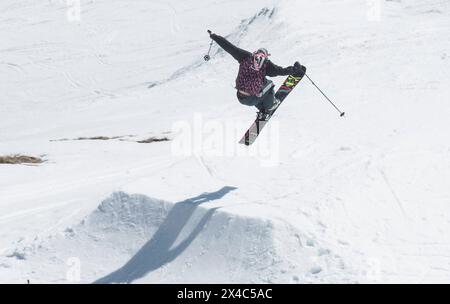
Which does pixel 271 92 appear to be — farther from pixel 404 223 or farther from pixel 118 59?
pixel 118 59

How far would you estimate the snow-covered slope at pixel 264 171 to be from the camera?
35.2ft

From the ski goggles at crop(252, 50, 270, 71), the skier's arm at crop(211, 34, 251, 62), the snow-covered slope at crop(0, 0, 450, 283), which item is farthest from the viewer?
the skier's arm at crop(211, 34, 251, 62)

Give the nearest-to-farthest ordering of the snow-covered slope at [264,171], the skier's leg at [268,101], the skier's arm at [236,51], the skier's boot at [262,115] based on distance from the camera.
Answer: the snow-covered slope at [264,171], the skier's arm at [236,51], the skier's leg at [268,101], the skier's boot at [262,115]

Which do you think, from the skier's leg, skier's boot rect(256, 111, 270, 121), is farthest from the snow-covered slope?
the skier's leg

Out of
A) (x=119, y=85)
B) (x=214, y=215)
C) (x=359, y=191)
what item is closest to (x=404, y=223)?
(x=359, y=191)

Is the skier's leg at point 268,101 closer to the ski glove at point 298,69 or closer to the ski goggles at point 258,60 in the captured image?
the ski glove at point 298,69

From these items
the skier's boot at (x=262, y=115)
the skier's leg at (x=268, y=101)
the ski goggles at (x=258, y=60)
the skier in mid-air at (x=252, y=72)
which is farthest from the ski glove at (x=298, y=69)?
the skier's boot at (x=262, y=115)

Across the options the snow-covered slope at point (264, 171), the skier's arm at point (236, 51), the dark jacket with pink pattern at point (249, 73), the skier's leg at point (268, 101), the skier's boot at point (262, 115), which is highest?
the skier's arm at point (236, 51)

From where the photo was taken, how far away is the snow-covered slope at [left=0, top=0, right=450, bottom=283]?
35.2 ft

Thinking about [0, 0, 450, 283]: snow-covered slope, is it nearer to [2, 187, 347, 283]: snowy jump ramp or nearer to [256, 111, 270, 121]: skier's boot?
[2, 187, 347, 283]: snowy jump ramp

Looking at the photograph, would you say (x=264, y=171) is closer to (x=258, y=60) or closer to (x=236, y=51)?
(x=258, y=60)

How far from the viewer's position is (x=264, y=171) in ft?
45.7

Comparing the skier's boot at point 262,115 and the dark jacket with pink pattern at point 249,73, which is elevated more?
the dark jacket with pink pattern at point 249,73
